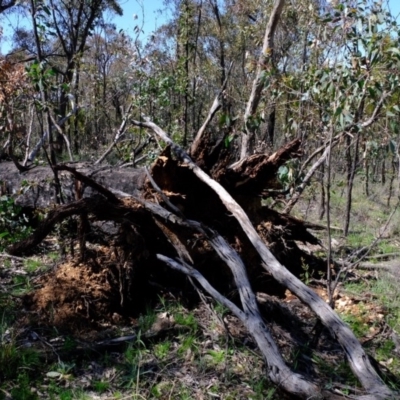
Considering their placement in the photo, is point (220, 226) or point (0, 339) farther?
point (220, 226)

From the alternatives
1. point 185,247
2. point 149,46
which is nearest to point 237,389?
point 185,247

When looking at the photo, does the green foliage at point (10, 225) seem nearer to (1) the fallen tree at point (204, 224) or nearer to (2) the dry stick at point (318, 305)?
(1) the fallen tree at point (204, 224)

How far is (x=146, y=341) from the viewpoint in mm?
3977

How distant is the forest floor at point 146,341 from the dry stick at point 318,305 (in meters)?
0.17

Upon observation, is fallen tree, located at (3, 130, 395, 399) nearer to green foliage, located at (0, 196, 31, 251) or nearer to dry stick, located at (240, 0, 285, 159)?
dry stick, located at (240, 0, 285, 159)

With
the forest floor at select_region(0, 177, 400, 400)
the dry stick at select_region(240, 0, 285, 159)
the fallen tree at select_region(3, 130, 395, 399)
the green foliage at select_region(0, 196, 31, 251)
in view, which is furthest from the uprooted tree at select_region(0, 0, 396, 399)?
the green foliage at select_region(0, 196, 31, 251)

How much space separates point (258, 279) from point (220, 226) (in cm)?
60

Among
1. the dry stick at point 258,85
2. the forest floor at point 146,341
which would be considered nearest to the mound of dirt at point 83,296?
the forest floor at point 146,341

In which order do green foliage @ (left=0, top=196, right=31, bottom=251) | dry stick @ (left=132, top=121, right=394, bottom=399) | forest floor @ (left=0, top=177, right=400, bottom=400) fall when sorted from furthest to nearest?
green foliage @ (left=0, top=196, right=31, bottom=251), forest floor @ (left=0, top=177, right=400, bottom=400), dry stick @ (left=132, top=121, right=394, bottom=399)

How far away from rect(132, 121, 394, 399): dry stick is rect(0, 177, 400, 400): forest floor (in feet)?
0.57

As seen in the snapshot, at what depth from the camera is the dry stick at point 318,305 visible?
3188mm

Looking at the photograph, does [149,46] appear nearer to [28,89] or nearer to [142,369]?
[28,89]

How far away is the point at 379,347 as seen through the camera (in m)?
4.32

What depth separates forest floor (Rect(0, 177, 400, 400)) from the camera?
3.46 m
